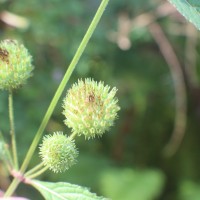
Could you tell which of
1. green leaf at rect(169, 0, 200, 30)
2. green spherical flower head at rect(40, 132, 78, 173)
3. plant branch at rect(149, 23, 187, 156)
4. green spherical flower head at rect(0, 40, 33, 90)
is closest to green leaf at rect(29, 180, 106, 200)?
green spherical flower head at rect(40, 132, 78, 173)

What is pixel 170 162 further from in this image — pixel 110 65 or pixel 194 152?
pixel 110 65

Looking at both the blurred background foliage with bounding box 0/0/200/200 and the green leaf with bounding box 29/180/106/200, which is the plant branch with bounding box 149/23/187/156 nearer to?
the blurred background foliage with bounding box 0/0/200/200

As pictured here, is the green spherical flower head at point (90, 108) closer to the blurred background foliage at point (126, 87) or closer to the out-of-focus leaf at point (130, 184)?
the blurred background foliage at point (126, 87)

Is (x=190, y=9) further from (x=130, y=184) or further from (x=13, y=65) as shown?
(x=130, y=184)

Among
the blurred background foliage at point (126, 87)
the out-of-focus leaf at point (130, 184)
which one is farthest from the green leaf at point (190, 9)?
the out-of-focus leaf at point (130, 184)

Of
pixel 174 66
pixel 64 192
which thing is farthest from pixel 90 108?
pixel 174 66

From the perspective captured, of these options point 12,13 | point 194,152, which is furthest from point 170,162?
point 12,13
